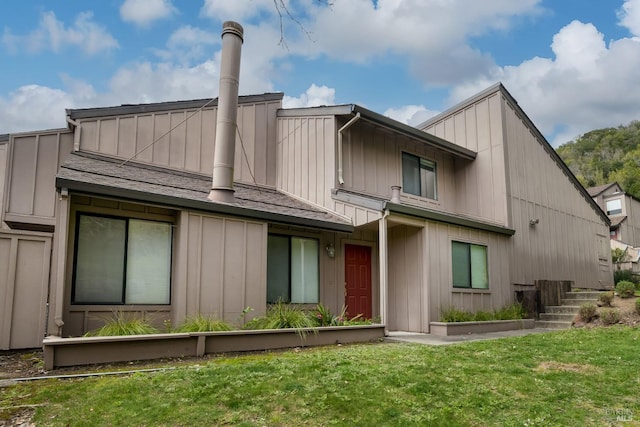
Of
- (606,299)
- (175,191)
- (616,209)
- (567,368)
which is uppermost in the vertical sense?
(616,209)

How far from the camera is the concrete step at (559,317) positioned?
37.1ft

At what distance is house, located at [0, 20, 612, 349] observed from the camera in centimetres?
741

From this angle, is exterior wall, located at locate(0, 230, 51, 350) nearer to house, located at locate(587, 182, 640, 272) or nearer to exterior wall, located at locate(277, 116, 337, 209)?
exterior wall, located at locate(277, 116, 337, 209)

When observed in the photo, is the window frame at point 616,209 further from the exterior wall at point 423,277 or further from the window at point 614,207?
the exterior wall at point 423,277

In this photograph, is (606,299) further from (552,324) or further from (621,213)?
(621,213)

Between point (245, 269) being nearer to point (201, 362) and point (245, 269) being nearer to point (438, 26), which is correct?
point (201, 362)

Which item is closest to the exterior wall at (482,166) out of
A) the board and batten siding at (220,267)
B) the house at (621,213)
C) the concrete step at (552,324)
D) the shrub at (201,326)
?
the concrete step at (552,324)

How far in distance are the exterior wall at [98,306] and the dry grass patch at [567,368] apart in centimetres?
577

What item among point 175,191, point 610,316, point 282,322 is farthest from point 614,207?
point 175,191

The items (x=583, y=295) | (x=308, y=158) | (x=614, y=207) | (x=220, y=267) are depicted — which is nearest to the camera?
(x=220, y=267)

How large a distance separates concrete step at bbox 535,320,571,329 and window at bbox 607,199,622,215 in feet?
102

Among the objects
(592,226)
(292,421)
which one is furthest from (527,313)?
(292,421)

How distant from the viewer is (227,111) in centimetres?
988

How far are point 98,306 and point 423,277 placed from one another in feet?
22.1
